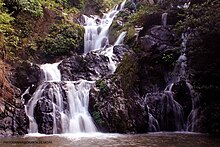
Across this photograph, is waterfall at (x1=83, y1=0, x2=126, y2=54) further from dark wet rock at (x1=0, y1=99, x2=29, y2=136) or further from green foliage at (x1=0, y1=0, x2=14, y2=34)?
dark wet rock at (x1=0, y1=99, x2=29, y2=136)

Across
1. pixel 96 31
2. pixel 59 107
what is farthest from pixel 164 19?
pixel 59 107

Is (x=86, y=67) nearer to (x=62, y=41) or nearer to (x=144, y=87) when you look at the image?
(x=144, y=87)

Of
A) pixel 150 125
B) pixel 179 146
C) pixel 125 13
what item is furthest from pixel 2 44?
pixel 125 13

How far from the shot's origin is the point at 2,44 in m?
13.5

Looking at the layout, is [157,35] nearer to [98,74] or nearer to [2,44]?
[98,74]

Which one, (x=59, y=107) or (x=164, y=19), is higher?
(x=164, y=19)

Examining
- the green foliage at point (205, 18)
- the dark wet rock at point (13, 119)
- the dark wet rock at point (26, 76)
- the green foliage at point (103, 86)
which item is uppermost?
the green foliage at point (205, 18)

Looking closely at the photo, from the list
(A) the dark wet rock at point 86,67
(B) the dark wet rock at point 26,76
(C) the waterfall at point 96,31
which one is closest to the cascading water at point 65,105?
(B) the dark wet rock at point 26,76

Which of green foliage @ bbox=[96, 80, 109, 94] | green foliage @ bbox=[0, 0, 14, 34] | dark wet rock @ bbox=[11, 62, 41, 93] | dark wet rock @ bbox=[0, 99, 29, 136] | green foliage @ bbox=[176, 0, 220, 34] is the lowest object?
dark wet rock @ bbox=[0, 99, 29, 136]

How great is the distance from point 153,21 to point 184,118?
19.3ft

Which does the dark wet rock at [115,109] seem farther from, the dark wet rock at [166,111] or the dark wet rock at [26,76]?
the dark wet rock at [26,76]

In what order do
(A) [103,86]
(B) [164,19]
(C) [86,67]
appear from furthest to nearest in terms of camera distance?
(B) [164,19], (C) [86,67], (A) [103,86]

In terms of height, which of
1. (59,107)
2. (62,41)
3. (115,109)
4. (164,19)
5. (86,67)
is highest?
(164,19)

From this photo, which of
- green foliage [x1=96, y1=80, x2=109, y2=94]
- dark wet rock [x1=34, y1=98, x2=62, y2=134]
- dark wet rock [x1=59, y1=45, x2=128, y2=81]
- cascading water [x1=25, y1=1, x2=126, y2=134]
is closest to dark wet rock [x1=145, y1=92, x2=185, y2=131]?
green foliage [x1=96, y1=80, x2=109, y2=94]
